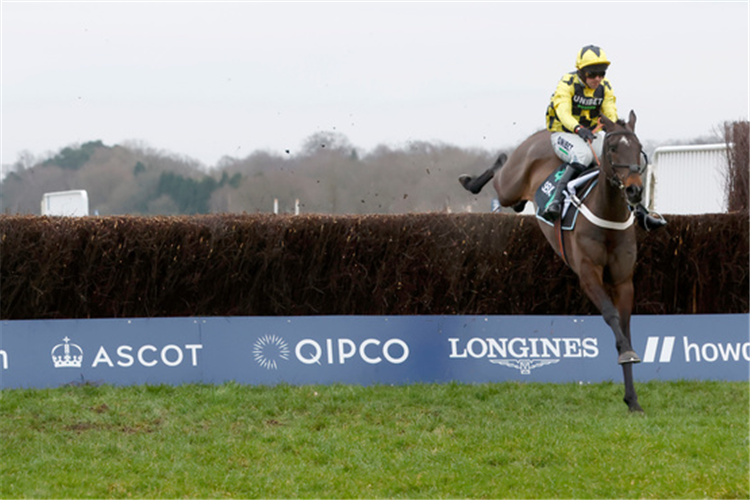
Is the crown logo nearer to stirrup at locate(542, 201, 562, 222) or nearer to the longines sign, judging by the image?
the longines sign

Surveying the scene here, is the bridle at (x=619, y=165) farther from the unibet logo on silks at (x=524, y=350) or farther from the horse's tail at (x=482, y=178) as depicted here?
the horse's tail at (x=482, y=178)

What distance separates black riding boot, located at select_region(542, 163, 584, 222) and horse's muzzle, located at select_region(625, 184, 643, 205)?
112 cm

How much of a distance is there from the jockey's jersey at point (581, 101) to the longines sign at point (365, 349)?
5.89ft

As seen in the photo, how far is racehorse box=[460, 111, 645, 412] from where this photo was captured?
7.13 m

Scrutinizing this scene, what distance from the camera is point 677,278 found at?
30.1 ft

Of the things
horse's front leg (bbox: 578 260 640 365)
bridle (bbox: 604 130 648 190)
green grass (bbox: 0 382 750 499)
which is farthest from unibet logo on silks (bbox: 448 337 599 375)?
bridle (bbox: 604 130 648 190)

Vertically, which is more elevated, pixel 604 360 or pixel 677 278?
pixel 677 278

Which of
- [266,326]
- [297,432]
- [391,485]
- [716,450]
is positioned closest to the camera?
[391,485]

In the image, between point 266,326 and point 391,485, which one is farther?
point 266,326

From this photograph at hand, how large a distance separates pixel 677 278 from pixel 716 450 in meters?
3.72

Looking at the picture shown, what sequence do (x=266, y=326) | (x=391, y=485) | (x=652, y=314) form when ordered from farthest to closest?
(x=652, y=314) → (x=266, y=326) → (x=391, y=485)

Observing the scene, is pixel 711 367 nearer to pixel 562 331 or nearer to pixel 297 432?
pixel 562 331

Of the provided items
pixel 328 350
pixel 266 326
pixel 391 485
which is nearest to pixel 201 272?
pixel 266 326

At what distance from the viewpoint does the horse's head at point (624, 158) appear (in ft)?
22.8
